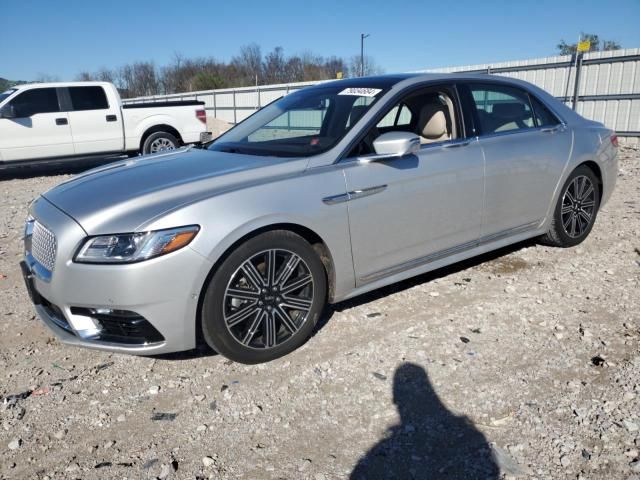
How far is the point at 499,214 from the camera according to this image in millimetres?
4145

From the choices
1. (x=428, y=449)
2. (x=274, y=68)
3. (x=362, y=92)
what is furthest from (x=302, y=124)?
(x=274, y=68)

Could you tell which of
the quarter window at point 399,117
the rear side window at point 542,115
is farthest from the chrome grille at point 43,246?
the rear side window at point 542,115

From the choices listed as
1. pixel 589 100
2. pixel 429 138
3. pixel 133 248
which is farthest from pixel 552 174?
pixel 589 100

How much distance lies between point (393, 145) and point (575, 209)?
2.55 m

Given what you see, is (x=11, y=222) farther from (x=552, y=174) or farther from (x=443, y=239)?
(x=552, y=174)

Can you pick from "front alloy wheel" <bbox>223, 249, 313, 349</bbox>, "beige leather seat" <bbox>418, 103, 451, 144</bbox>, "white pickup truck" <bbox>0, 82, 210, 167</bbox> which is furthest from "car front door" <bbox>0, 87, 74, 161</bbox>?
"front alloy wheel" <bbox>223, 249, 313, 349</bbox>

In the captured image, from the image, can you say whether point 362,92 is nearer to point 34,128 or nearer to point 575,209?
point 575,209

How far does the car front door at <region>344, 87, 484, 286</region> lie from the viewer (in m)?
3.33

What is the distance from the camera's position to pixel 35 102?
10422mm

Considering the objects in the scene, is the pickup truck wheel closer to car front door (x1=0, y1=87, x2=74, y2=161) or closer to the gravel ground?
car front door (x1=0, y1=87, x2=74, y2=161)

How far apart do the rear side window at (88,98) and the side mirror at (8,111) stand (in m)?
1.11

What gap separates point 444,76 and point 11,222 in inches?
234

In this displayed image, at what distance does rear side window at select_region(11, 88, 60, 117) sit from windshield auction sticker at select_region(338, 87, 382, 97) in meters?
8.90

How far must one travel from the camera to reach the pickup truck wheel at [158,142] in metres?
11.5
